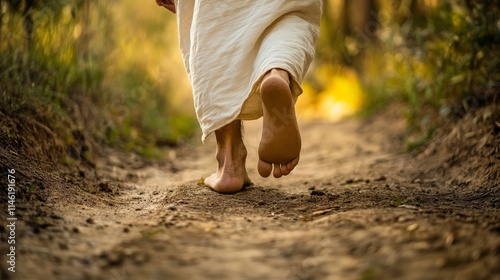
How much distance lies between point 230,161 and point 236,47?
0.45 m

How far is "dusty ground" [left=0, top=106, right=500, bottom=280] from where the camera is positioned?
1.31 meters

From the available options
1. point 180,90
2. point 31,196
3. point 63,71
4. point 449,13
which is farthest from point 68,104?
point 180,90

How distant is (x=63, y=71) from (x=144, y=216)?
144 cm

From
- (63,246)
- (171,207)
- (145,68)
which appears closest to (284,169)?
(171,207)

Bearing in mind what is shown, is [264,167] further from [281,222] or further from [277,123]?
[281,222]

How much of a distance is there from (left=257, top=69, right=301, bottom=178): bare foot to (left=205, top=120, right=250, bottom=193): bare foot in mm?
250

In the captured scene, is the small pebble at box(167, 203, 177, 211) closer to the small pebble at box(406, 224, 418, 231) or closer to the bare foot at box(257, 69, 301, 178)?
the bare foot at box(257, 69, 301, 178)

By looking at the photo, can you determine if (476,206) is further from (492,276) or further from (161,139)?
(161,139)

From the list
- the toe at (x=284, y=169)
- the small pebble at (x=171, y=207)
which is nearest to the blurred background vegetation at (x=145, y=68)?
the small pebble at (x=171, y=207)

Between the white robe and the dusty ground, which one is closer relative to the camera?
the dusty ground

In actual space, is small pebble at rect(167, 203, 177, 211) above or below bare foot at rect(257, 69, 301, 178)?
below

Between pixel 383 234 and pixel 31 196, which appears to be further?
pixel 31 196

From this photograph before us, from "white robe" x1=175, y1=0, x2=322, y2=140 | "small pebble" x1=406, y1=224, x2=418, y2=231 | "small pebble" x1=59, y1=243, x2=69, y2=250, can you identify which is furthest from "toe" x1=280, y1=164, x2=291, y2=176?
"small pebble" x1=59, y1=243, x2=69, y2=250

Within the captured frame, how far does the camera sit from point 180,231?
167 centimetres
